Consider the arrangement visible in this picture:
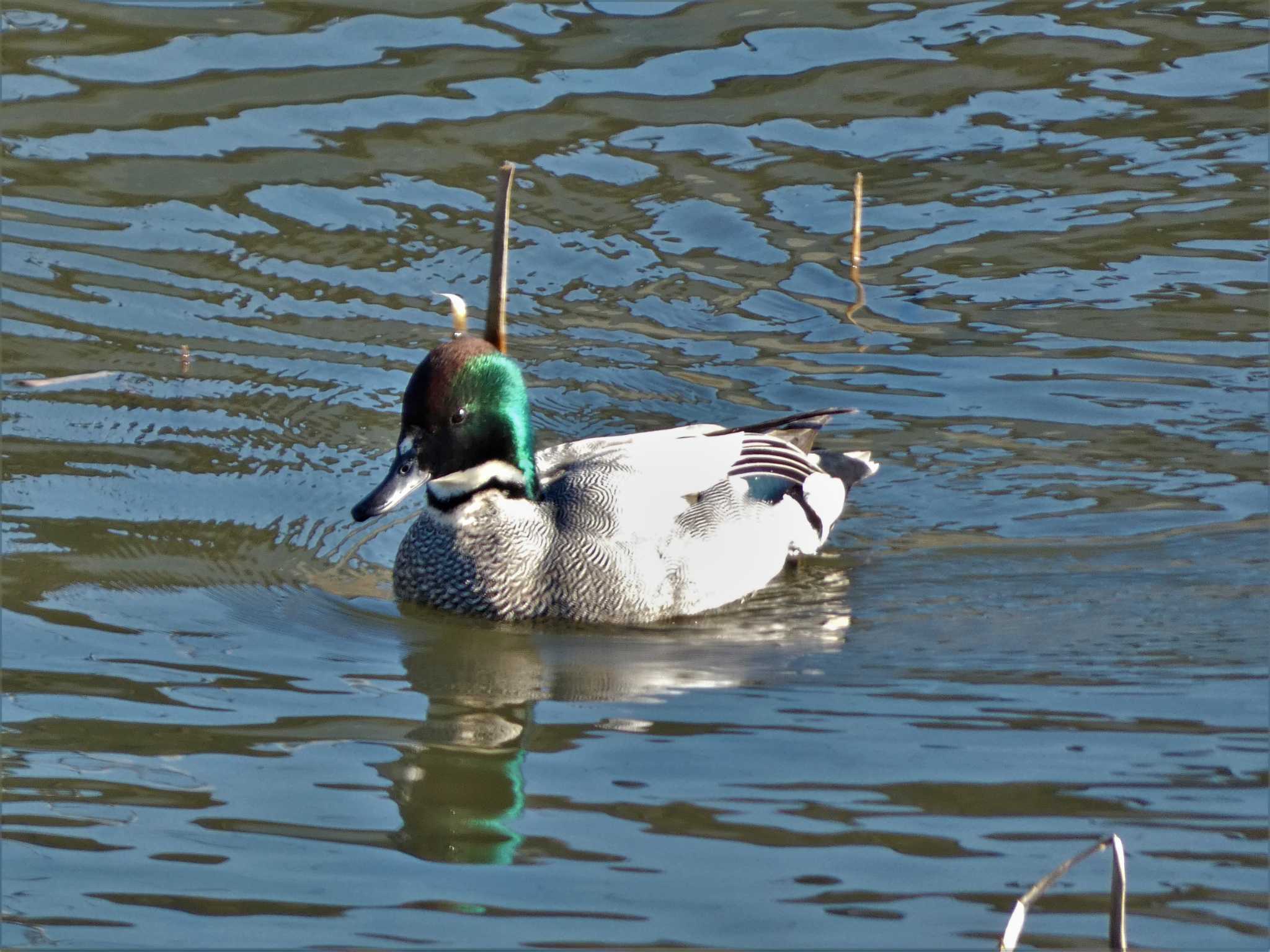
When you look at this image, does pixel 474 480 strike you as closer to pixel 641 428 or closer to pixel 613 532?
pixel 613 532

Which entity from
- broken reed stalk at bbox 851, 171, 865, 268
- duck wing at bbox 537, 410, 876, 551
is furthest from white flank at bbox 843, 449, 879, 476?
broken reed stalk at bbox 851, 171, 865, 268

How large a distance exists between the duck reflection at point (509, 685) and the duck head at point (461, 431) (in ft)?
1.72

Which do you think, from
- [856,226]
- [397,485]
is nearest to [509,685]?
[397,485]

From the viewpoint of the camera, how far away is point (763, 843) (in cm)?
491

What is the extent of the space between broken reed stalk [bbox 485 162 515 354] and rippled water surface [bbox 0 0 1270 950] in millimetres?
940

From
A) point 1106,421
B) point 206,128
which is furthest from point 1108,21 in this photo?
point 206,128

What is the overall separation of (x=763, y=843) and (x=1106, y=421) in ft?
14.4

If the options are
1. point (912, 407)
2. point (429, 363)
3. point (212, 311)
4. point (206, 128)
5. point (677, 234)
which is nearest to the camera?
point (429, 363)

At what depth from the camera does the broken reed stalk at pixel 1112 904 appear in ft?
13.3

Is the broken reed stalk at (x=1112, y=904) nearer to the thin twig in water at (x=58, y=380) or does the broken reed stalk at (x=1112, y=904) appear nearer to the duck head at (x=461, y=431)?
the duck head at (x=461, y=431)

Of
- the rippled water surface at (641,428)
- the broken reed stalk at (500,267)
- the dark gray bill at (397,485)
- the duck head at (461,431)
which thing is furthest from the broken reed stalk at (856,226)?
the dark gray bill at (397,485)

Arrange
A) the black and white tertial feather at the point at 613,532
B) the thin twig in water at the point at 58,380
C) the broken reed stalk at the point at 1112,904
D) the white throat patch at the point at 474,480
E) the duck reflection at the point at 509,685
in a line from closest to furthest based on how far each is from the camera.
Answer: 1. the broken reed stalk at the point at 1112,904
2. the duck reflection at the point at 509,685
3. the black and white tertial feather at the point at 613,532
4. the white throat patch at the point at 474,480
5. the thin twig in water at the point at 58,380

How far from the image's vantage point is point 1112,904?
420 cm

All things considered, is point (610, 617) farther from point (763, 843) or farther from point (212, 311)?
point (212, 311)
